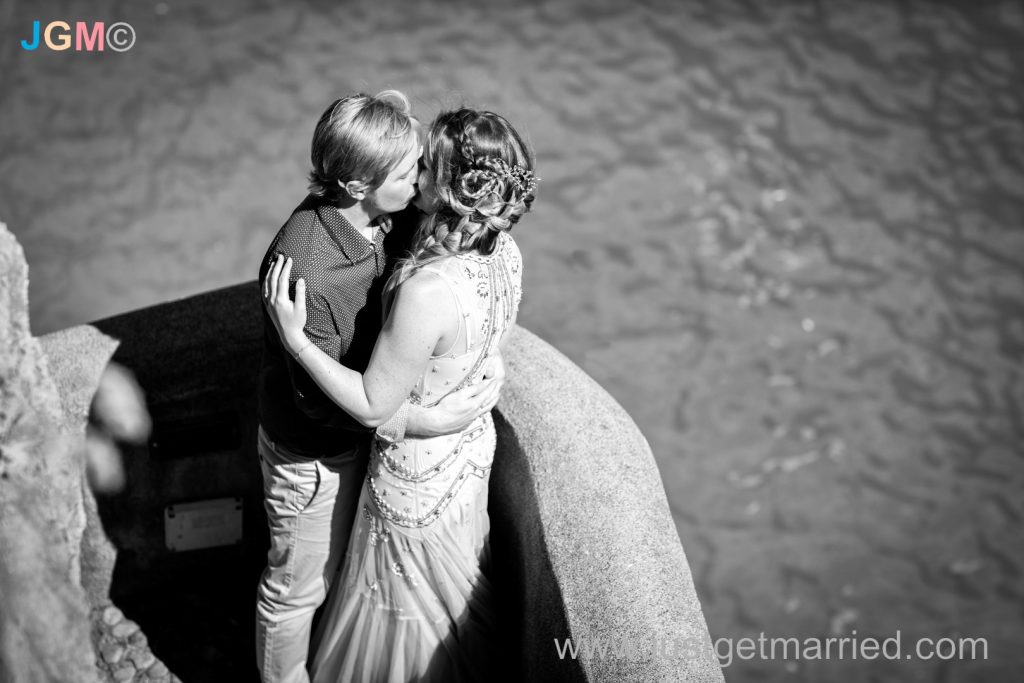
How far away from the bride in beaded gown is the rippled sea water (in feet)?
11.1

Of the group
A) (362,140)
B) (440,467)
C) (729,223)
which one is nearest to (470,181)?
(362,140)

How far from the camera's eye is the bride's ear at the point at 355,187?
183cm

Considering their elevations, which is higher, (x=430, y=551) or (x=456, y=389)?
(x=456, y=389)

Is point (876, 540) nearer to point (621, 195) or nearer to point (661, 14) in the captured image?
point (621, 195)

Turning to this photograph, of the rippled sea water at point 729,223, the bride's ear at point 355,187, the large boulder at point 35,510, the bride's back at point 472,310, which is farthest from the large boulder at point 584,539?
the rippled sea water at point 729,223

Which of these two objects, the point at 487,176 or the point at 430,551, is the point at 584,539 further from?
the point at 487,176

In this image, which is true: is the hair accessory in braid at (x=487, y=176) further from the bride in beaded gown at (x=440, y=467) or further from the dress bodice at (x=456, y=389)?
the dress bodice at (x=456, y=389)

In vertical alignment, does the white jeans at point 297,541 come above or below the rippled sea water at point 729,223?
above

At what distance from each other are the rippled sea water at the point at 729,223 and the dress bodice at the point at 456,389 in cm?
359

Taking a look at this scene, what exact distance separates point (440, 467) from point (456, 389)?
19 centimetres

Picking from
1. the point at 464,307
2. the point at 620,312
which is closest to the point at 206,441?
the point at 464,307

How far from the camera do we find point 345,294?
1.90 meters

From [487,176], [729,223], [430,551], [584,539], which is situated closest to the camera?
[487,176]

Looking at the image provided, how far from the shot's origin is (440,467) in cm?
204
